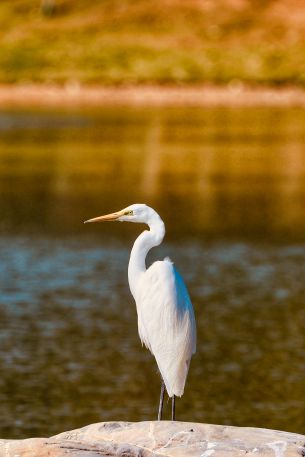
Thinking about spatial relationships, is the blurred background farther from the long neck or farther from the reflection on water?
the long neck

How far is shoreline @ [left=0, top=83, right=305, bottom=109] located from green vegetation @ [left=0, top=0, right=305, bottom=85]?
73 centimetres

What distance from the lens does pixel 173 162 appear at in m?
79.6

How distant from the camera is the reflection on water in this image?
2803 cm

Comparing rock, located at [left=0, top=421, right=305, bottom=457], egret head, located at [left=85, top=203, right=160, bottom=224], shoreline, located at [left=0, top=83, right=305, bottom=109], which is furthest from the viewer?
shoreline, located at [left=0, top=83, right=305, bottom=109]

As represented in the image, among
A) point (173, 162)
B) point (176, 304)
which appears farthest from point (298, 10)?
point (176, 304)

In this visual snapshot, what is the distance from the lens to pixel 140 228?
53.2m

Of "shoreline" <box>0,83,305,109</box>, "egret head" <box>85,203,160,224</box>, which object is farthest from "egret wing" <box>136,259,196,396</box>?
"shoreline" <box>0,83,305,109</box>

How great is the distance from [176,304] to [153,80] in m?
112

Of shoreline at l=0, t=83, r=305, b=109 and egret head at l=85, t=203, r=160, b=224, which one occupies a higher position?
shoreline at l=0, t=83, r=305, b=109

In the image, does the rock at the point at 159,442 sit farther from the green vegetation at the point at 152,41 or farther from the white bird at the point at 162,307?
the green vegetation at the point at 152,41

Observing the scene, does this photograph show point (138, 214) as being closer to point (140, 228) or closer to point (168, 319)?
point (168, 319)

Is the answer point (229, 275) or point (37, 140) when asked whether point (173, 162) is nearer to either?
point (37, 140)

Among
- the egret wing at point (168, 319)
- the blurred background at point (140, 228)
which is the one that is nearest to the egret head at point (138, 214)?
the egret wing at point (168, 319)

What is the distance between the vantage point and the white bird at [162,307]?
15250 millimetres
